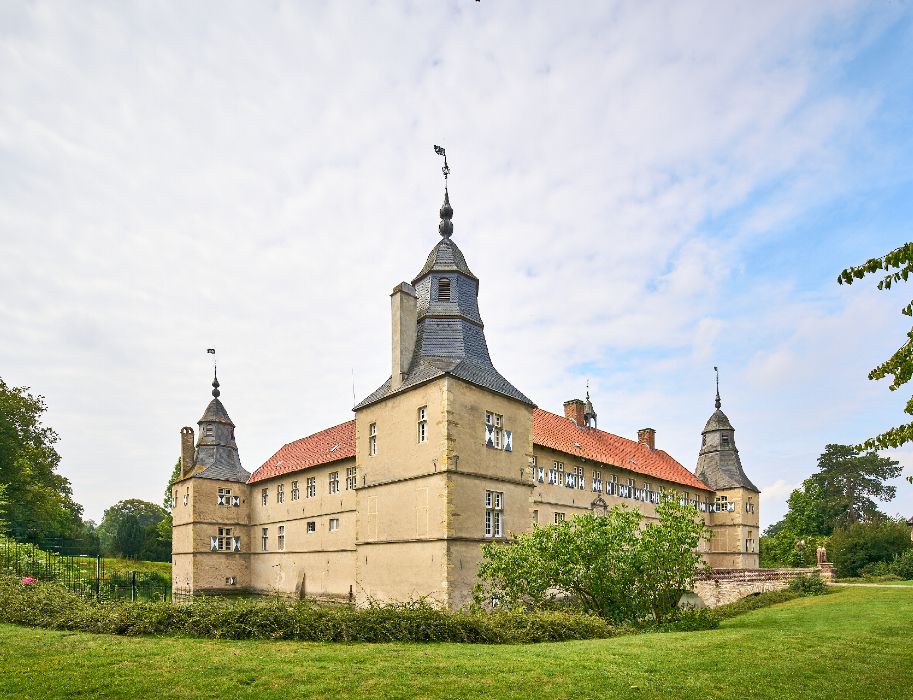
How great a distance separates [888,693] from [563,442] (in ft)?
80.6

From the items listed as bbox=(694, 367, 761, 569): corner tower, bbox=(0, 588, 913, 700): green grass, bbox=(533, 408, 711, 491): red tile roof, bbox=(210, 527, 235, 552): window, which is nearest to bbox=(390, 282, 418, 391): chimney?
bbox=(533, 408, 711, 491): red tile roof

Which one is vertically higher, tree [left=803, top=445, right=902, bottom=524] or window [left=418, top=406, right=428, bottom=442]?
window [left=418, top=406, right=428, bottom=442]

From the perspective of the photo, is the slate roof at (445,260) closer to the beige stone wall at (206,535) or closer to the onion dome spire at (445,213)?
the onion dome spire at (445,213)

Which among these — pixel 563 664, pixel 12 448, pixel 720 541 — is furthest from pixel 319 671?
pixel 720 541

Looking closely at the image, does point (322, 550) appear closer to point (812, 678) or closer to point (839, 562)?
point (812, 678)

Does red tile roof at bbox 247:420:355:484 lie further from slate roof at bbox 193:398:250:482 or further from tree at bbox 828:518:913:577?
tree at bbox 828:518:913:577

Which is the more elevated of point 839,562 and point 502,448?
point 502,448

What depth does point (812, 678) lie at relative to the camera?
9641mm

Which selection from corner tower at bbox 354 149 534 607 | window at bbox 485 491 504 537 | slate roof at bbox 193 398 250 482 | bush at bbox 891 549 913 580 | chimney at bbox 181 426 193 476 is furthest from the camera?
chimney at bbox 181 426 193 476

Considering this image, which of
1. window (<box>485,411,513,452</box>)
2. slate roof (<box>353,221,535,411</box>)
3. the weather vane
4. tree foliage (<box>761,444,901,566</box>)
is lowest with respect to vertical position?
tree foliage (<box>761,444,901,566</box>)

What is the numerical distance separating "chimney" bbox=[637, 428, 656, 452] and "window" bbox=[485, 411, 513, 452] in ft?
85.1

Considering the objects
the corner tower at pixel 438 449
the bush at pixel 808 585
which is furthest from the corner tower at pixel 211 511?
the bush at pixel 808 585

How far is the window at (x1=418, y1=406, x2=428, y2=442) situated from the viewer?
21.4 meters

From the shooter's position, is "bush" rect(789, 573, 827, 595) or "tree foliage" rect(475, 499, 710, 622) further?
"bush" rect(789, 573, 827, 595)
